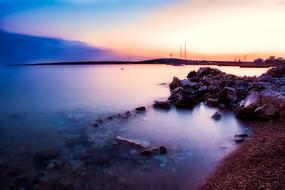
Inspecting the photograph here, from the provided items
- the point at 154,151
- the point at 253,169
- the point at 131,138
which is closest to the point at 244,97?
the point at 131,138

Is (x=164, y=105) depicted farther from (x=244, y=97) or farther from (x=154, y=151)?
(x=154, y=151)

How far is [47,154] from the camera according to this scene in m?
10.1

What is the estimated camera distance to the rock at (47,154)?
9.71 metres

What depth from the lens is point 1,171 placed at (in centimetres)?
854

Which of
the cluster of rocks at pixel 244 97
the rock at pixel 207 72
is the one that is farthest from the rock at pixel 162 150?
the rock at pixel 207 72

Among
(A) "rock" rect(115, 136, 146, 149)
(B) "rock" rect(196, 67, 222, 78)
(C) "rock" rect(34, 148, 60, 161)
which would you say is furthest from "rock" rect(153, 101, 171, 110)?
(B) "rock" rect(196, 67, 222, 78)

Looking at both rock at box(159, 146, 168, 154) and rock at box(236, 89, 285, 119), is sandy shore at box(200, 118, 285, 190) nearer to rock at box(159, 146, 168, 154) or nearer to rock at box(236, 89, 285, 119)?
rock at box(159, 146, 168, 154)

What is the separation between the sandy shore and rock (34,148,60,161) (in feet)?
18.1

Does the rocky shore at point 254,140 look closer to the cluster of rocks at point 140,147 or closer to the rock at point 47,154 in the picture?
the cluster of rocks at point 140,147

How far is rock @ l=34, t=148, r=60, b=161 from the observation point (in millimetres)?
9711

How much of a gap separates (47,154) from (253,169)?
712 cm

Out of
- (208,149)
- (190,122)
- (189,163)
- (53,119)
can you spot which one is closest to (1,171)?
(189,163)

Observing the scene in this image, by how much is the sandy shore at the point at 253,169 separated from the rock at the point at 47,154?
217 inches

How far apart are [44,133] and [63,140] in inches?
76.2
